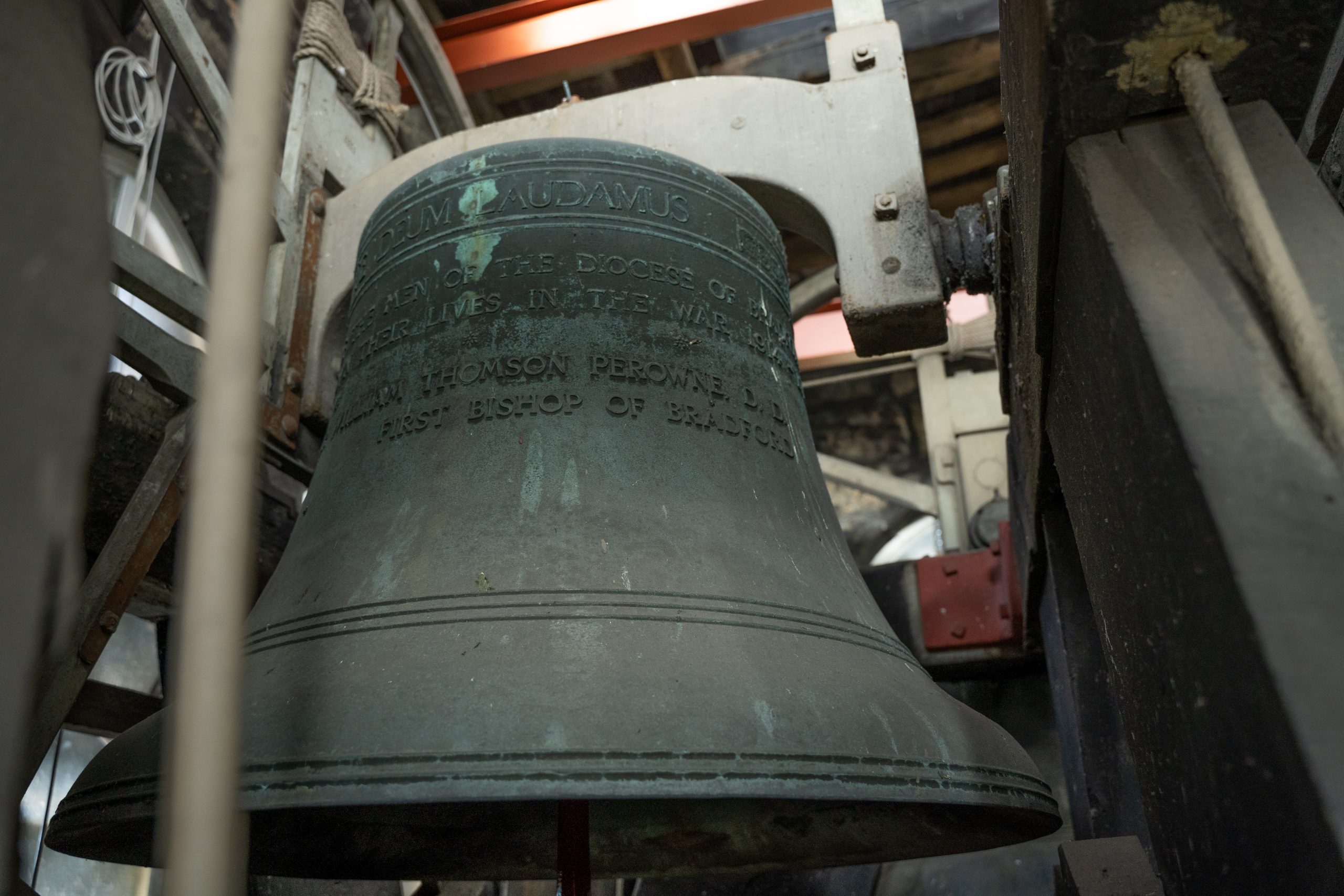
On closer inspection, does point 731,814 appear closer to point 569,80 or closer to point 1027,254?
point 1027,254

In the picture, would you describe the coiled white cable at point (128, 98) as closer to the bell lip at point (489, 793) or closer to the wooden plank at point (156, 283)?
the wooden plank at point (156, 283)

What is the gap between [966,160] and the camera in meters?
4.83

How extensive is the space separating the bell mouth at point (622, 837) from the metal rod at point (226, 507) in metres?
0.91

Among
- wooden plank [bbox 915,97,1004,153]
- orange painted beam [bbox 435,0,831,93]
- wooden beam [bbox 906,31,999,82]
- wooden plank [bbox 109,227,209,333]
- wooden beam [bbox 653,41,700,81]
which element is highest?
wooden plank [bbox 915,97,1004,153]

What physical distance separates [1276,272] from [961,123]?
423cm

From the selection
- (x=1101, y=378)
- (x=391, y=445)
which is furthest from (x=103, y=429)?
(x=1101, y=378)

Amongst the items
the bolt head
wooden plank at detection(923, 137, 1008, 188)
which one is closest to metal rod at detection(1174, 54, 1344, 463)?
the bolt head

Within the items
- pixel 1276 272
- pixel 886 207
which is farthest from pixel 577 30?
pixel 1276 272

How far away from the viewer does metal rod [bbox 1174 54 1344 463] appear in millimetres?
640

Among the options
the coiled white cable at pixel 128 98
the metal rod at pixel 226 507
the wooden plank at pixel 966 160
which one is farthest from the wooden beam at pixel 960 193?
the metal rod at pixel 226 507

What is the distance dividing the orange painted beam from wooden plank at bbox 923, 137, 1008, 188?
6.28ft

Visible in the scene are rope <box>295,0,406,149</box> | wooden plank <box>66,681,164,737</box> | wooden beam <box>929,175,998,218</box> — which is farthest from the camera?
wooden beam <box>929,175,998,218</box>

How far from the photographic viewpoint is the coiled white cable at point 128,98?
2.58 m

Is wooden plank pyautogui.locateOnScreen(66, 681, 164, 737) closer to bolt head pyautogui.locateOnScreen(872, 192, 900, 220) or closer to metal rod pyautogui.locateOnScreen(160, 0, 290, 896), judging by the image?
bolt head pyautogui.locateOnScreen(872, 192, 900, 220)
